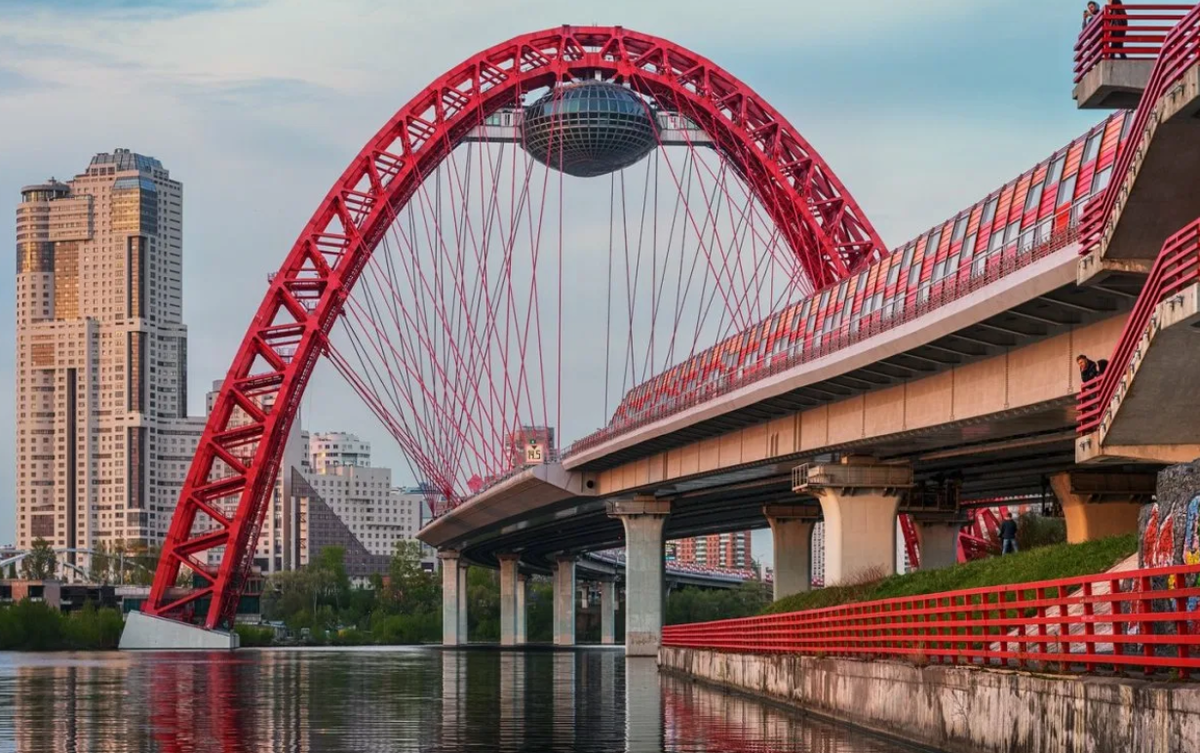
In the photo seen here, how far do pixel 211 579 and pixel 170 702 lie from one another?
6520cm

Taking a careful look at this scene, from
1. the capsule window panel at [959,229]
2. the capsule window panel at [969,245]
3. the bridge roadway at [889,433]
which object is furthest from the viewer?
the capsule window panel at [959,229]

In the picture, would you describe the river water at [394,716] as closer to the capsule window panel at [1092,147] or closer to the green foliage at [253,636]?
the capsule window panel at [1092,147]

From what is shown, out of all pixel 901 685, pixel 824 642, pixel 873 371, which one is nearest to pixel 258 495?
pixel 873 371

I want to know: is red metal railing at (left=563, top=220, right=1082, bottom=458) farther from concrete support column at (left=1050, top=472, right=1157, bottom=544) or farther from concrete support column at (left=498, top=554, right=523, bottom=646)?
concrete support column at (left=498, top=554, right=523, bottom=646)

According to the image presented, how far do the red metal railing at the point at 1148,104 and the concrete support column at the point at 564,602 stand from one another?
110516 millimetres

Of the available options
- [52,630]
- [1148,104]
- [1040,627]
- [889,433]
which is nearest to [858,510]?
[889,433]

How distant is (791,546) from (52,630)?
68.0 meters

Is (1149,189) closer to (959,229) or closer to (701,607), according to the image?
(959,229)

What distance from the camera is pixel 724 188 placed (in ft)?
288

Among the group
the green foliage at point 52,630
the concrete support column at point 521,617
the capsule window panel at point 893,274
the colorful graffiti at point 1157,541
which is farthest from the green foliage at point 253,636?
the colorful graffiti at point 1157,541

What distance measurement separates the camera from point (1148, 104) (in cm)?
2873

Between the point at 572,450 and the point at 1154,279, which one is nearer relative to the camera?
the point at 1154,279

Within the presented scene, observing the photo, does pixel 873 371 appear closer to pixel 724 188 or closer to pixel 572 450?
pixel 572 450

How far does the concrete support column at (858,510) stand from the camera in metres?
55.2
